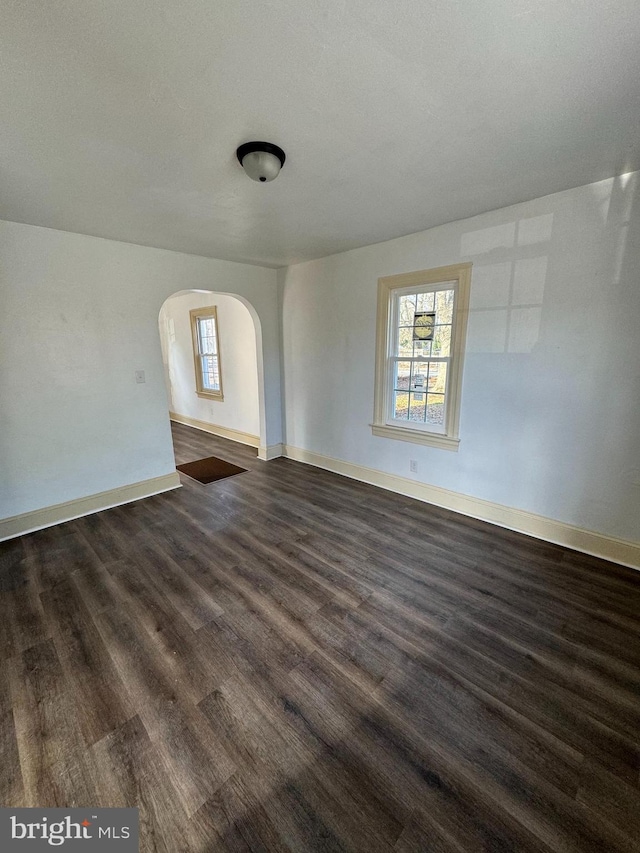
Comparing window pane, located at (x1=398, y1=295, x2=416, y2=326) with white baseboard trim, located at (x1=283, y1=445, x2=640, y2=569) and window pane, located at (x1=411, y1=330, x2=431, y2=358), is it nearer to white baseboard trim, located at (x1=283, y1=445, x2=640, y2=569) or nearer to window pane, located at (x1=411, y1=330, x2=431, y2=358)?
window pane, located at (x1=411, y1=330, x2=431, y2=358)

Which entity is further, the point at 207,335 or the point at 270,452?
the point at 207,335

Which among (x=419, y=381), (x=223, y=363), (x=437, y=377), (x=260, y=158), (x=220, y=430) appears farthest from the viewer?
(x=220, y=430)

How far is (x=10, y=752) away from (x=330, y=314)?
4.01 metres

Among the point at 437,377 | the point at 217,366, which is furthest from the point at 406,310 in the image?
the point at 217,366

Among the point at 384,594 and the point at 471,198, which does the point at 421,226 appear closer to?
the point at 471,198

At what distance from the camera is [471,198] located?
8.02 feet

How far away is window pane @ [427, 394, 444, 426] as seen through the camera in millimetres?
3326

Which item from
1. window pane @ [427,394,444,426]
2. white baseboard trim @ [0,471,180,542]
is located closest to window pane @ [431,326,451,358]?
window pane @ [427,394,444,426]

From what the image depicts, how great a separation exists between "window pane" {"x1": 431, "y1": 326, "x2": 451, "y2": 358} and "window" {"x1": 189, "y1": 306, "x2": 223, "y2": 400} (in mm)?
3870

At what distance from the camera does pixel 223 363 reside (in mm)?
5809

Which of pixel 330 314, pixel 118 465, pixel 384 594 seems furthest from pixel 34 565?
pixel 330 314

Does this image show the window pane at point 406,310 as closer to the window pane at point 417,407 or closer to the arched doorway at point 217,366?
the window pane at point 417,407

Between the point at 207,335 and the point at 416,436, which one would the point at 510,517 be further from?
the point at 207,335

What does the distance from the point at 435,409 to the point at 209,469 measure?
2.97 meters
